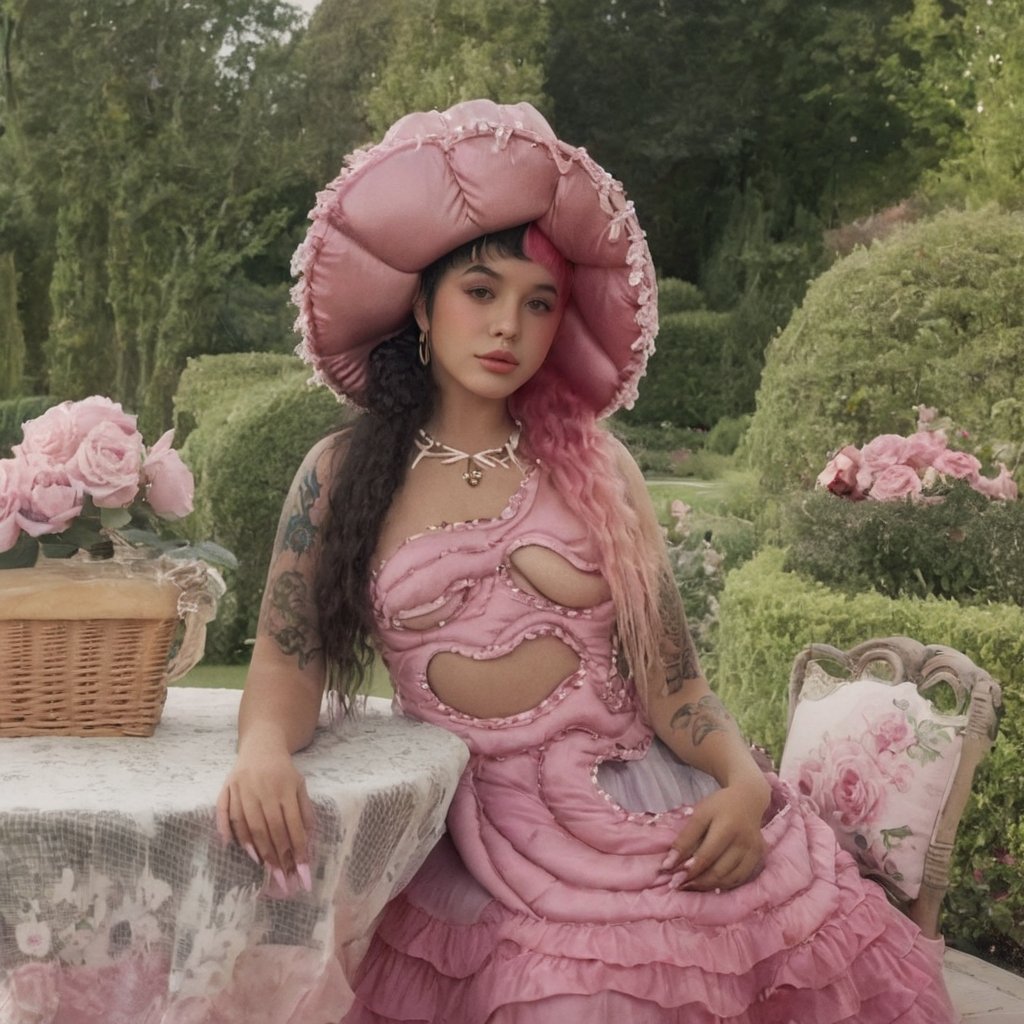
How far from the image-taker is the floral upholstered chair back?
2840 mm

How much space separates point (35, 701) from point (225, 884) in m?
0.57

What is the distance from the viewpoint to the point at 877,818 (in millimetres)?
2885

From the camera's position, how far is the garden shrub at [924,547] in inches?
189

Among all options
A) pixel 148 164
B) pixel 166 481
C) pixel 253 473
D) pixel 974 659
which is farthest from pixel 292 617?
pixel 148 164

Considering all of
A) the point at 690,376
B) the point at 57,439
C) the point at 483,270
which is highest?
the point at 483,270

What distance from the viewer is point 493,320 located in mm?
2406

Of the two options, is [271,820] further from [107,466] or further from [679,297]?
[679,297]

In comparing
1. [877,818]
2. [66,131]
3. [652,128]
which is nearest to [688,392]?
[652,128]

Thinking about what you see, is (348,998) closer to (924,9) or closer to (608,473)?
(608,473)

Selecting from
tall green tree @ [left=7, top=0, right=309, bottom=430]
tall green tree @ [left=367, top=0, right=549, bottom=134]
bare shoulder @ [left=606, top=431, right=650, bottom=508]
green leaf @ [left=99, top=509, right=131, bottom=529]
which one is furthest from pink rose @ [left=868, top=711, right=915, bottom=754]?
tall green tree @ [left=7, top=0, right=309, bottom=430]

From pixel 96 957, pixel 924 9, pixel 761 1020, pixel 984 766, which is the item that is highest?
pixel 924 9

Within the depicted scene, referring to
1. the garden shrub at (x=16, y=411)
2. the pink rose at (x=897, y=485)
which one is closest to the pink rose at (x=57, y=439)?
the pink rose at (x=897, y=485)

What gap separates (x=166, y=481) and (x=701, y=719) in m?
1.02

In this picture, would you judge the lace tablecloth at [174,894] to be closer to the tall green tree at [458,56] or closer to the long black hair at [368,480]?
the long black hair at [368,480]
